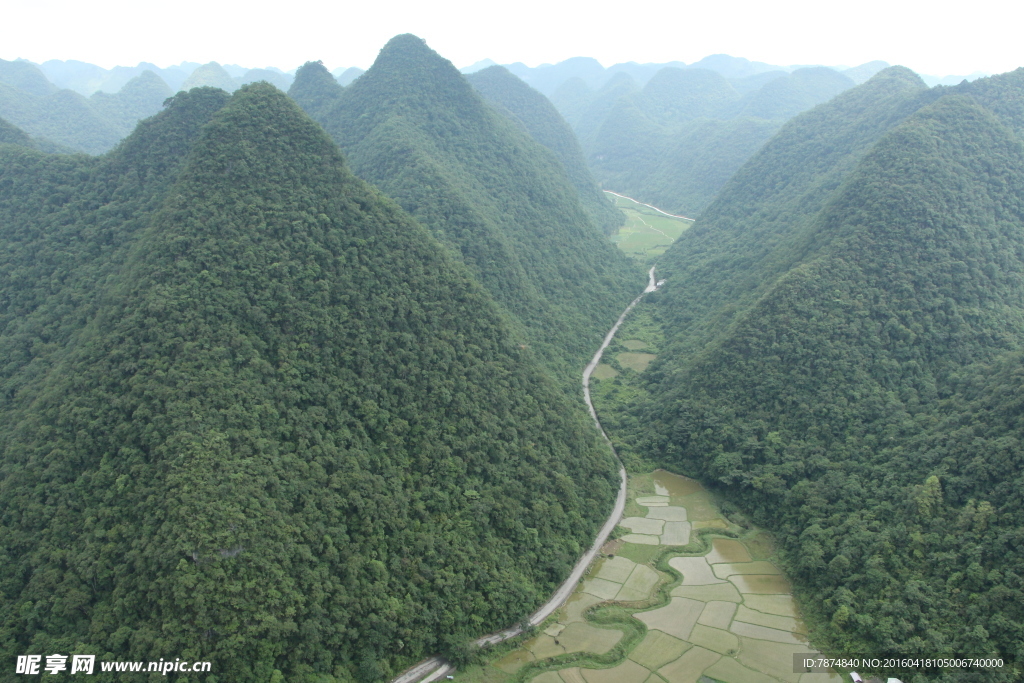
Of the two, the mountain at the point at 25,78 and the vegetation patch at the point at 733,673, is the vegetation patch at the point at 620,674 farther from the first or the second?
the mountain at the point at 25,78

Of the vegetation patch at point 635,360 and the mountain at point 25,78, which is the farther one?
the mountain at point 25,78

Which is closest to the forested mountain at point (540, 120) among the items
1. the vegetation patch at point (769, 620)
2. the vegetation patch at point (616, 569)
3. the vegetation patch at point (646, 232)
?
the vegetation patch at point (646, 232)

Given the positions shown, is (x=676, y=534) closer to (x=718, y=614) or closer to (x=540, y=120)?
(x=718, y=614)

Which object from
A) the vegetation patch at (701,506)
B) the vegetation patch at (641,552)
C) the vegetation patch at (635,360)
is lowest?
the vegetation patch at (641,552)

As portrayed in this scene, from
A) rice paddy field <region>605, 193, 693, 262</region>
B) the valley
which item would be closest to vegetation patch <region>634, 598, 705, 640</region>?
the valley

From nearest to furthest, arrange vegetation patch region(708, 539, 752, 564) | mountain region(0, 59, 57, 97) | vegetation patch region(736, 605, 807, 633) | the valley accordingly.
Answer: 1. the valley
2. vegetation patch region(736, 605, 807, 633)
3. vegetation patch region(708, 539, 752, 564)
4. mountain region(0, 59, 57, 97)

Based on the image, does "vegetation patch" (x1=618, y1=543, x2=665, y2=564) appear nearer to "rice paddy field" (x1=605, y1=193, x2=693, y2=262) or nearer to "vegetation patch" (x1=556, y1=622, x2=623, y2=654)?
"vegetation patch" (x1=556, y1=622, x2=623, y2=654)

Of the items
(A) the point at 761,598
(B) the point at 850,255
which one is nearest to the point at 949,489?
Result: (A) the point at 761,598

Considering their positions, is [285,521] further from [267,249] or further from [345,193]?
[345,193]
